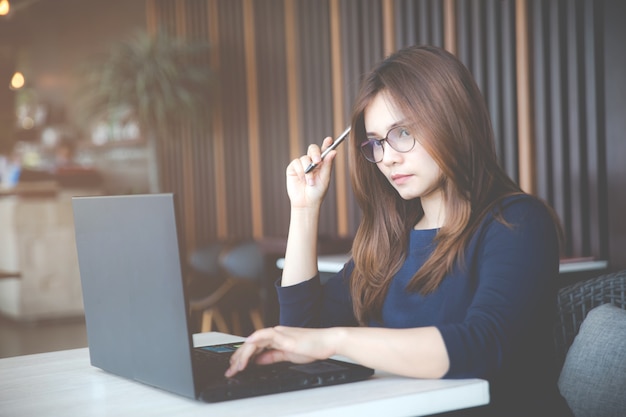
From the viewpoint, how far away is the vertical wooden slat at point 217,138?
662cm

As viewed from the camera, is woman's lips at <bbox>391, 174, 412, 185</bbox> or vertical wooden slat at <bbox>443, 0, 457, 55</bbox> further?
vertical wooden slat at <bbox>443, 0, 457, 55</bbox>

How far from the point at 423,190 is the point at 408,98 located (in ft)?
0.67

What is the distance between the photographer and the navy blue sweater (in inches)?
55.6

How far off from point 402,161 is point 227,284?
3.61m

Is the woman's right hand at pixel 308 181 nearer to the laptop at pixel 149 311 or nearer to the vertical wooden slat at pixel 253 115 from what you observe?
the laptop at pixel 149 311

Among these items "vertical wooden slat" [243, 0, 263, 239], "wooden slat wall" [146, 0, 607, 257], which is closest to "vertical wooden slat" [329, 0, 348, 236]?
"wooden slat wall" [146, 0, 607, 257]

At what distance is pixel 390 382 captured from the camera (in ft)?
4.50

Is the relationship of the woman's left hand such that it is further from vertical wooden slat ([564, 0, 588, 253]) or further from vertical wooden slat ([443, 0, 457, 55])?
vertical wooden slat ([443, 0, 457, 55])

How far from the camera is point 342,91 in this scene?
17.3 ft

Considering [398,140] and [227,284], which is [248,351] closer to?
[398,140]

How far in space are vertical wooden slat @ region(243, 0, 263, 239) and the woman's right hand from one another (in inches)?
170

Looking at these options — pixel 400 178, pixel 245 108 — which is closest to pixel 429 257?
pixel 400 178

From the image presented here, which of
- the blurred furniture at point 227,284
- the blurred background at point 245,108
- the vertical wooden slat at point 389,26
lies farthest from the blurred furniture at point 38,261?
the vertical wooden slat at point 389,26

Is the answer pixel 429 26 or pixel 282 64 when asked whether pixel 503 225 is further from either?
pixel 282 64
